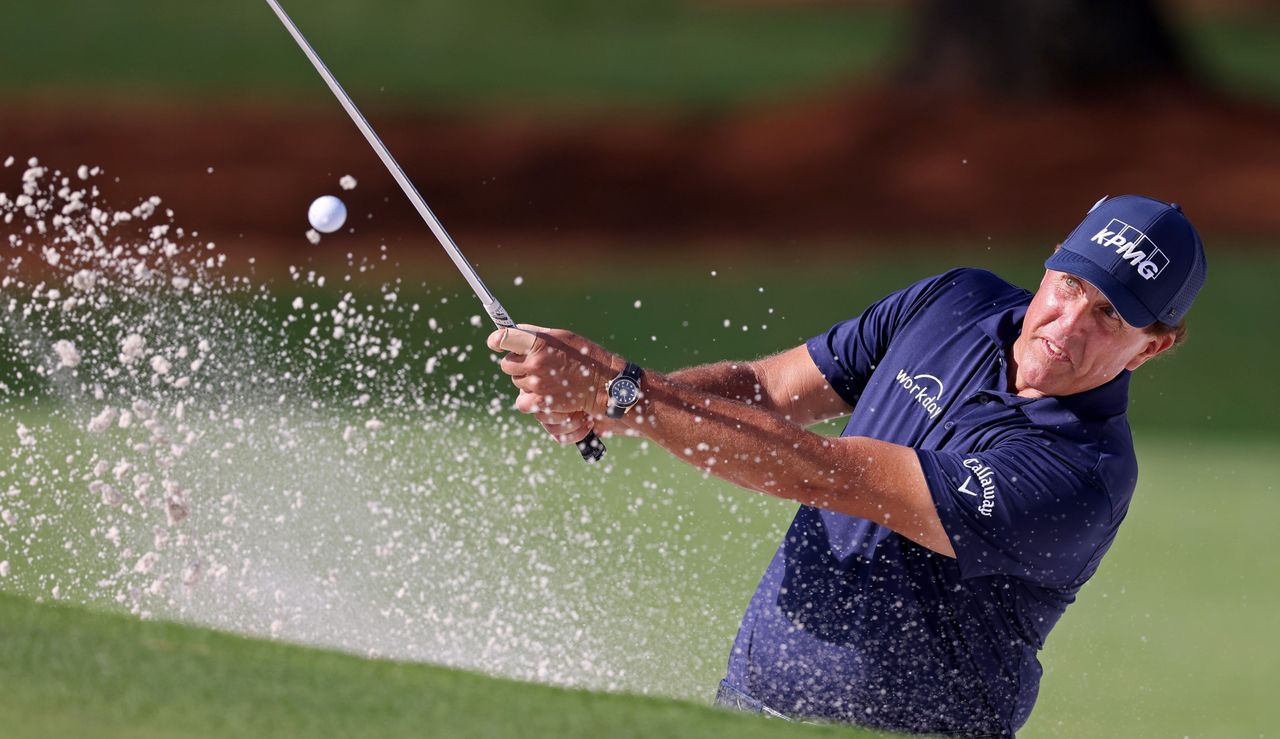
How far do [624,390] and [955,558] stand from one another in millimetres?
715

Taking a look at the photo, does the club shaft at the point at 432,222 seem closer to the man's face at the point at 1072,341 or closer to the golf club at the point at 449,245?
the golf club at the point at 449,245

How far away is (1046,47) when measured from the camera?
572 inches

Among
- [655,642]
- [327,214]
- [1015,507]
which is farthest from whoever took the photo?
[655,642]

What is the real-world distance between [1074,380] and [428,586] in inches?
95.4

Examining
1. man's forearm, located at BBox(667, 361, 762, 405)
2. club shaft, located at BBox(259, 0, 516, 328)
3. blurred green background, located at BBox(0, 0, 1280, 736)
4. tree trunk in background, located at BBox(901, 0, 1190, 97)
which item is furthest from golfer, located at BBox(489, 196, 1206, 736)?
tree trunk in background, located at BBox(901, 0, 1190, 97)

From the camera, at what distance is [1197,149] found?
14.7 m

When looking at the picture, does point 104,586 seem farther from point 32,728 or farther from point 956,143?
point 956,143

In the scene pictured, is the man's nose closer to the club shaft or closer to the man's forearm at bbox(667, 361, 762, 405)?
the man's forearm at bbox(667, 361, 762, 405)

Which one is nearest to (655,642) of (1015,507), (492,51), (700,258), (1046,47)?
(1015,507)

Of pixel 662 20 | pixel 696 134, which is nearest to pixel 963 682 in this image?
pixel 696 134

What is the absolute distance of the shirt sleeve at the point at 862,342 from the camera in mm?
3738

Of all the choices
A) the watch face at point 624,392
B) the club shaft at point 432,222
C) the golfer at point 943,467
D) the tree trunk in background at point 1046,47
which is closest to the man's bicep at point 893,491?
the golfer at point 943,467

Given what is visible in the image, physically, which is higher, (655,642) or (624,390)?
(624,390)

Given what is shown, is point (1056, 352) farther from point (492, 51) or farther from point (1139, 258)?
point (492, 51)
